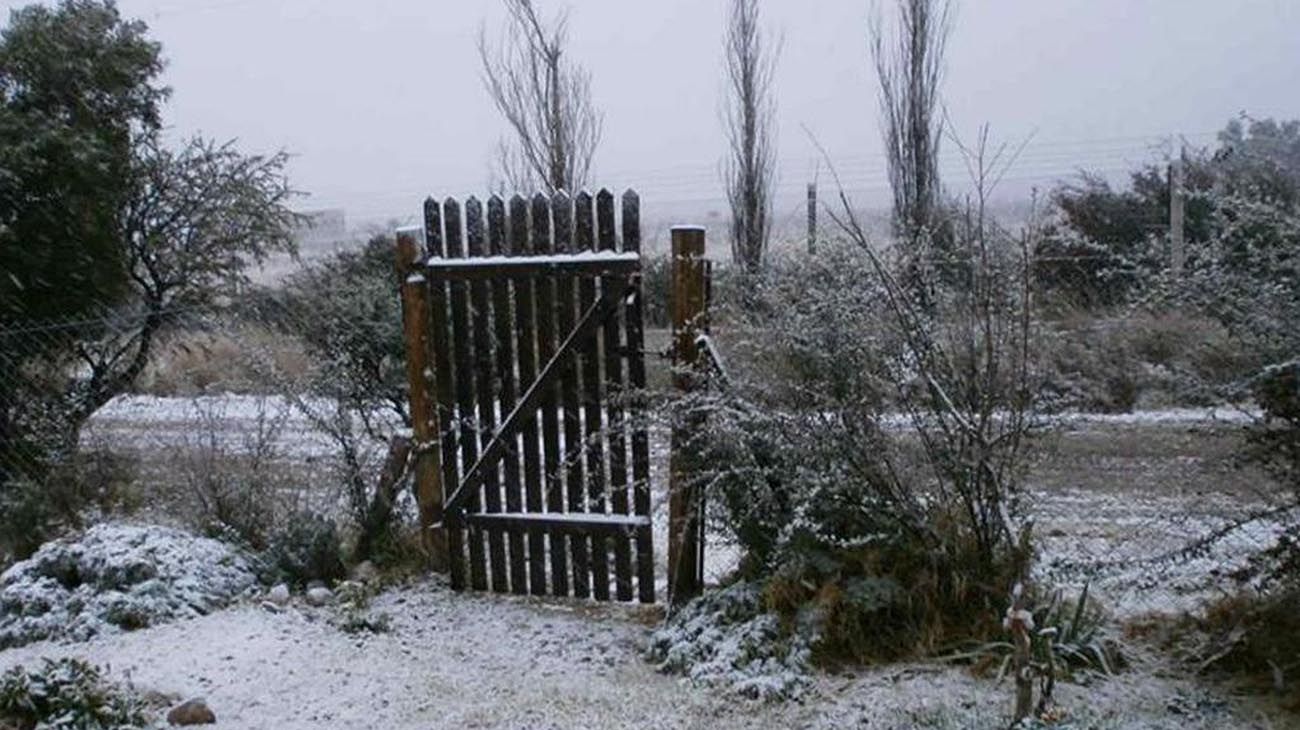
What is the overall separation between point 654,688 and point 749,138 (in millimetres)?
13232

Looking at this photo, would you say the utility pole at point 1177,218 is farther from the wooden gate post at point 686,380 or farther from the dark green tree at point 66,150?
the dark green tree at point 66,150

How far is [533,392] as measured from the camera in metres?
5.55

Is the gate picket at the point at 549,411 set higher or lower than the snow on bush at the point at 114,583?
higher

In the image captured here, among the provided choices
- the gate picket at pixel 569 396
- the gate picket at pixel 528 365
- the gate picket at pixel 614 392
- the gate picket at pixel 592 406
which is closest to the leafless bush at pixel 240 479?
the gate picket at pixel 528 365

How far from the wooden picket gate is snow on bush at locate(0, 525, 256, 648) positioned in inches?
44.9

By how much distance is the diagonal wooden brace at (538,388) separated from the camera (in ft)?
17.7

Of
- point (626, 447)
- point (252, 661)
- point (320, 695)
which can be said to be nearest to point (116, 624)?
point (252, 661)

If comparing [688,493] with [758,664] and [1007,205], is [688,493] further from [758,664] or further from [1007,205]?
[1007,205]

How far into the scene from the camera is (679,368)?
202 inches

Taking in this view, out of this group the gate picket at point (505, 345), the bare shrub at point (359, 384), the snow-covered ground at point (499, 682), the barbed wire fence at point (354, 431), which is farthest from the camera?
the bare shrub at point (359, 384)

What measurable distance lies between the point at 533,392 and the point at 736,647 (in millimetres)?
1721

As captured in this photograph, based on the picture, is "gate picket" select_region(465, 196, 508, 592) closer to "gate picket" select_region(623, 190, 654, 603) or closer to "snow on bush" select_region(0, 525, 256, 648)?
"gate picket" select_region(623, 190, 654, 603)

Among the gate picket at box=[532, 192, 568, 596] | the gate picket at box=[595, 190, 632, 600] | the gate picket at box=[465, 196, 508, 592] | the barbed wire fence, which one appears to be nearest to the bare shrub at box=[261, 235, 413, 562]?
the barbed wire fence

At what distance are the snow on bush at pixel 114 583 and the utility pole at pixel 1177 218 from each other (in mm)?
4837
